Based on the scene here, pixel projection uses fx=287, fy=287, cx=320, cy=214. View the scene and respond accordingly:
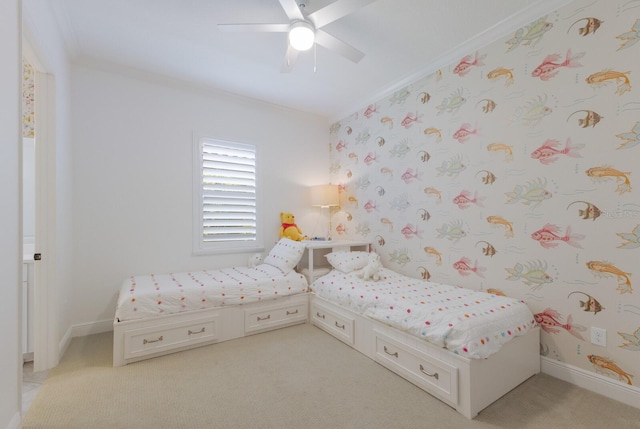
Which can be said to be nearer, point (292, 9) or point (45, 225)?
point (292, 9)

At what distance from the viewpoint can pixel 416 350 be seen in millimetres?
1927

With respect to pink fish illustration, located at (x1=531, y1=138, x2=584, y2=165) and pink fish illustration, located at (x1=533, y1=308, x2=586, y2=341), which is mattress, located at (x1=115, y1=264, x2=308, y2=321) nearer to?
pink fish illustration, located at (x1=533, y1=308, x2=586, y2=341)

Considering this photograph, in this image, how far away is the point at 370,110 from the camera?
3.64 meters

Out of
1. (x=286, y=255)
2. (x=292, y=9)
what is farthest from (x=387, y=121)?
(x=286, y=255)

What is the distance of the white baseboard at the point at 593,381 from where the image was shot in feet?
5.64

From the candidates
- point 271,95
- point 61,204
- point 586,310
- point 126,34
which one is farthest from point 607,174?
point 61,204

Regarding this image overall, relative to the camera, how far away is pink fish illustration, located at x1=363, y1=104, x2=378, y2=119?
3.58 metres

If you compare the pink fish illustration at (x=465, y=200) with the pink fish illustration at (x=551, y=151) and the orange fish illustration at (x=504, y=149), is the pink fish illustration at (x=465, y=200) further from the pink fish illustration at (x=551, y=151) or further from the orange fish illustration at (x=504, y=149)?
the pink fish illustration at (x=551, y=151)

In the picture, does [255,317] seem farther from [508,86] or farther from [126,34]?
[508,86]

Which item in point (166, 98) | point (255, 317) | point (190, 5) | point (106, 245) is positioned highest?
point (190, 5)

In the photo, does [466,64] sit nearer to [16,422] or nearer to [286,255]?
[286,255]

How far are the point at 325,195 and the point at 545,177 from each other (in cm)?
238

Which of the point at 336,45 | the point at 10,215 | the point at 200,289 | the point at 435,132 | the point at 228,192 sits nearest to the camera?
the point at 10,215

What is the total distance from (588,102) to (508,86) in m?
0.57
